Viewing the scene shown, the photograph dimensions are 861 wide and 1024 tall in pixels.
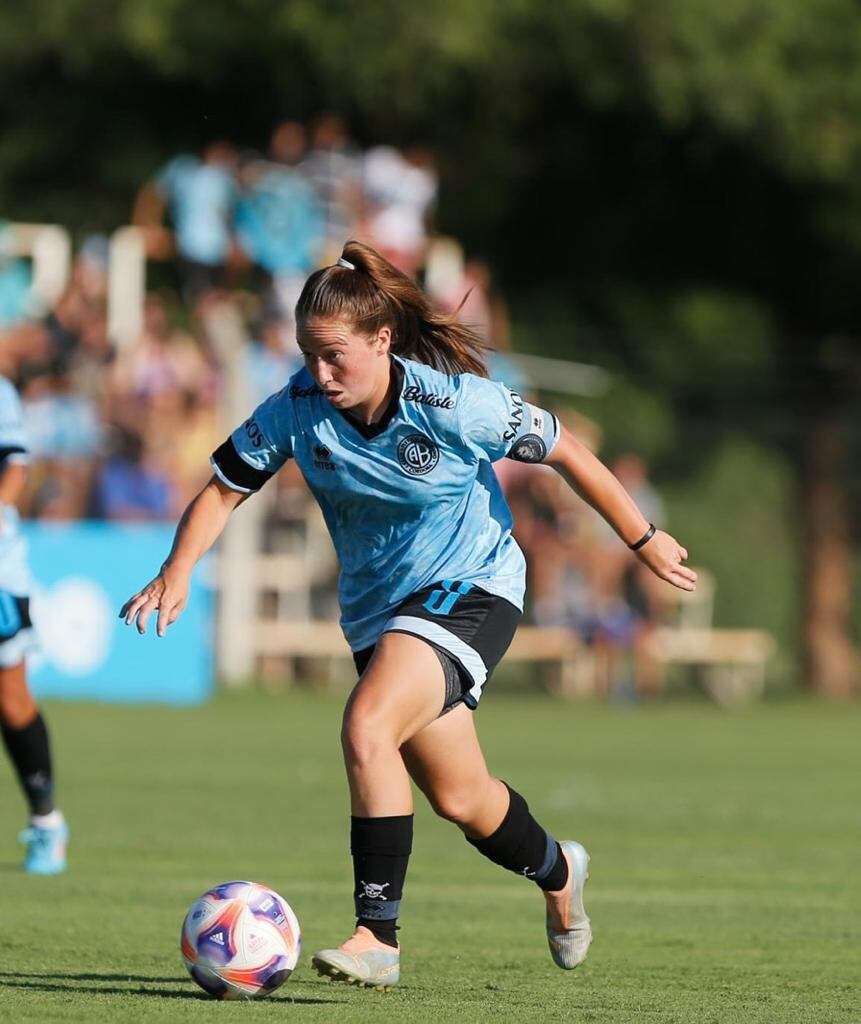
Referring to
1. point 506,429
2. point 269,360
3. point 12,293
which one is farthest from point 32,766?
point 269,360

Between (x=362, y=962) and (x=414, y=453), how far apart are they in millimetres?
1346

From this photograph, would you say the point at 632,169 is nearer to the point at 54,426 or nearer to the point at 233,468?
the point at 54,426

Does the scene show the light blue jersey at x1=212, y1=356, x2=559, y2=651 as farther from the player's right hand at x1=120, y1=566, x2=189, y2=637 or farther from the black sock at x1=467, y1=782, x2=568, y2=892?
the black sock at x1=467, y1=782, x2=568, y2=892

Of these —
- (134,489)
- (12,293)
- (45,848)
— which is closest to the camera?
(45,848)

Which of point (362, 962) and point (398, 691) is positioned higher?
point (398, 691)

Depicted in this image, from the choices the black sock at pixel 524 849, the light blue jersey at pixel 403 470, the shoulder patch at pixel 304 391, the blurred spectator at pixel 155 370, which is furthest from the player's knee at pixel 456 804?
the blurred spectator at pixel 155 370

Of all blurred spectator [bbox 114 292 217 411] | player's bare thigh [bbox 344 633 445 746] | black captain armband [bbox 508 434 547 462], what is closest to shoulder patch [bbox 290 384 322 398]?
black captain armband [bbox 508 434 547 462]

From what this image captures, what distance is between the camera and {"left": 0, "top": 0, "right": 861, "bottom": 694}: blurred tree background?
981 inches

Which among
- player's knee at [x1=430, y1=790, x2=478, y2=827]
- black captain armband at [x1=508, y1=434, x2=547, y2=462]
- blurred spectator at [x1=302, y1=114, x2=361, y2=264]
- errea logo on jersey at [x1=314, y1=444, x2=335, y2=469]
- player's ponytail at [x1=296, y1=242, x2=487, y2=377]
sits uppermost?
blurred spectator at [x1=302, y1=114, x2=361, y2=264]

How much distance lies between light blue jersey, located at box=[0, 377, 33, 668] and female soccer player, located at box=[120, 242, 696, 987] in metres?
2.73

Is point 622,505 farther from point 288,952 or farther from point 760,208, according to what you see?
point 760,208

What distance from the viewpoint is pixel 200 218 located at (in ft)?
73.3

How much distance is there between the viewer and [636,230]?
2669 centimetres

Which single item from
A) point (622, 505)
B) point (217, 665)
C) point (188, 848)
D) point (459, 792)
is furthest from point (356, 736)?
point (217, 665)
